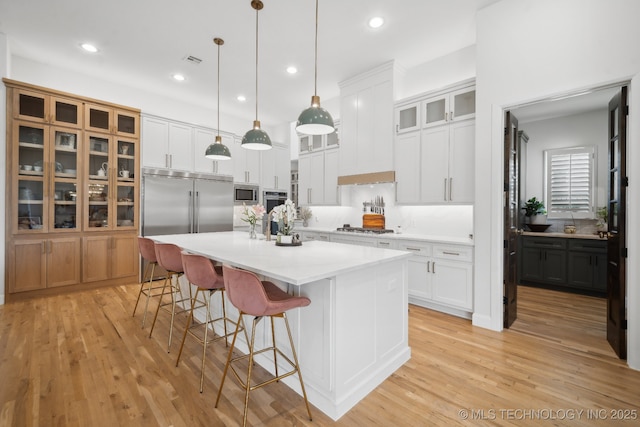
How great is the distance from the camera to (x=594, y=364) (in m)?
2.35

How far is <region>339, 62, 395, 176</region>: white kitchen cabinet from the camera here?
13.9 ft

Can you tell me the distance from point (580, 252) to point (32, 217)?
7.63 metres

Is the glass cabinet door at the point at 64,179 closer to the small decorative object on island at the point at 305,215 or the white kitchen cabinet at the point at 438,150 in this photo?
the small decorative object on island at the point at 305,215

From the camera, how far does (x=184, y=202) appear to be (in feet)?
16.8

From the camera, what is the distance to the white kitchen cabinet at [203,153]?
5.38 meters

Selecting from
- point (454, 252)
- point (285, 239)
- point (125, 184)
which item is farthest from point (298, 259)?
point (125, 184)

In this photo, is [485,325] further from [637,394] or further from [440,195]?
[440,195]

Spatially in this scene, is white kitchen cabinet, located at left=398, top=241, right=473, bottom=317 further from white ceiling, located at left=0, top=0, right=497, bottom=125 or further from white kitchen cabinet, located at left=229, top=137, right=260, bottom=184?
white kitchen cabinet, located at left=229, top=137, right=260, bottom=184

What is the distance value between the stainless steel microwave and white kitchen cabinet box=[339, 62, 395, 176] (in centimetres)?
226

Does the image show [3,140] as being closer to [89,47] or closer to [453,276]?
[89,47]

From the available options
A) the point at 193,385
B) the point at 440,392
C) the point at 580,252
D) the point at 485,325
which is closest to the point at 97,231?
the point at 193,385

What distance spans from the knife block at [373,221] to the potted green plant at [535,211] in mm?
2592

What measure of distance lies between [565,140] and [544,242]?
5.77ft

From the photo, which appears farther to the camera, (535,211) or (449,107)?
(535,211)
